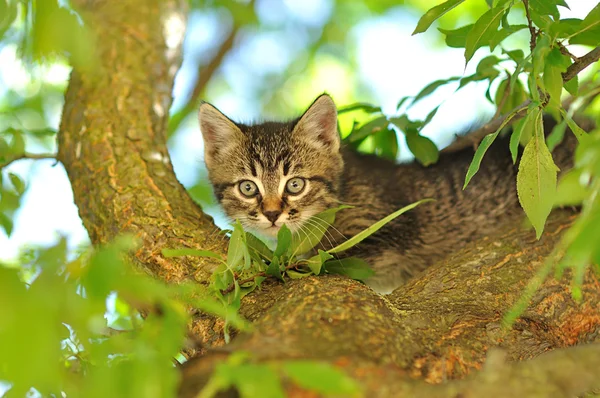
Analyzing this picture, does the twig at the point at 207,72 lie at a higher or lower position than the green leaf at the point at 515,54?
higher

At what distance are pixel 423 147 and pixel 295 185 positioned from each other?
2.97 ft

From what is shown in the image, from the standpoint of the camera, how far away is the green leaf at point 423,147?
13.1 ft

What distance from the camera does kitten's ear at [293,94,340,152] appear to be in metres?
4.21

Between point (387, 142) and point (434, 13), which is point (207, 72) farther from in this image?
point (434, 13)

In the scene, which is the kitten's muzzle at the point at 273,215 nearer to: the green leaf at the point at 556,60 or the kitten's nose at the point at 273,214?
the kitten's nose at the point at 273,214

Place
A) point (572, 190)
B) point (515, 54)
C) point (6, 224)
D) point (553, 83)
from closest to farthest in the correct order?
1. point (572, 190)
2. point (553, 83)
3. point (6, 224)
4. point (515, 54)

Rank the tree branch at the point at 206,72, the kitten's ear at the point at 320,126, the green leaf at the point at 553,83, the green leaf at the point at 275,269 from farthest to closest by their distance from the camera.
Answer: the tree branch at the point at 206,72
the kitten's ear at the point at 320,126
the green leaf at the point at 275,269
the green leaf at the point at 553,83

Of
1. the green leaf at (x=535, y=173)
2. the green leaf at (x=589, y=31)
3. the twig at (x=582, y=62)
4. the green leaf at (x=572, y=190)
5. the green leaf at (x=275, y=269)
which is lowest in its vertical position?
the green leaf at (x=275, y=269)

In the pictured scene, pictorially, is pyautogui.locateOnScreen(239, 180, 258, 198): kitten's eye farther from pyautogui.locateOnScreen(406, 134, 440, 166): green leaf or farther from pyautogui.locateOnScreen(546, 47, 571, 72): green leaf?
pyautogui.locateOnScreen(546, 47, 571, 72): green leaf

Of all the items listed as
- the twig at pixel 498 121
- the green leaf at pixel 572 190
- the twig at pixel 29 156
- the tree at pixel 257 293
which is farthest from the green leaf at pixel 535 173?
the twig at pixel 29 156

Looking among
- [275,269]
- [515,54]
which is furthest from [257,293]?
[515,54]

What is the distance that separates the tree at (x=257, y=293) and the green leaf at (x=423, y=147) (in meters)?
0.01

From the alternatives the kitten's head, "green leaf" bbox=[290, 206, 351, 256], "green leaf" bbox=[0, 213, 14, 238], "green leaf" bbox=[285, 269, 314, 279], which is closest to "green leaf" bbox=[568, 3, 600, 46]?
"green leaf" bbox=[290, 206, 351, 256]

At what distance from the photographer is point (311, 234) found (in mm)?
3213
